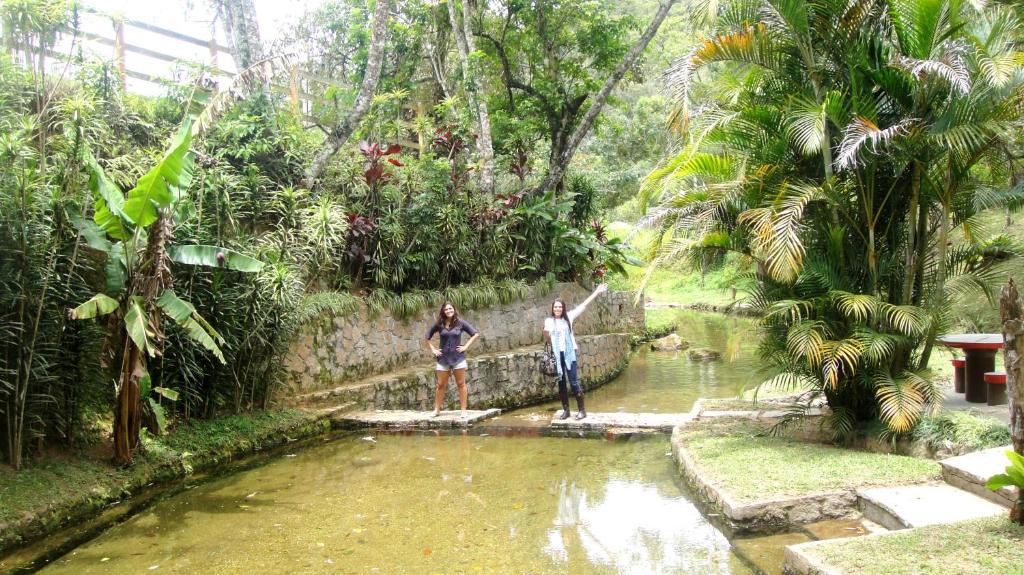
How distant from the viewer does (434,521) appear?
5824 millimetres

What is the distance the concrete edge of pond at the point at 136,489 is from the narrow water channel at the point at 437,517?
0.43 m

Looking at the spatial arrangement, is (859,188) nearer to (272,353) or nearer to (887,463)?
(887,463)

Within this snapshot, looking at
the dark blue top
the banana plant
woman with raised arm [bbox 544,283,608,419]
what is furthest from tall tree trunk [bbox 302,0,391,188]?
woman with raised arm [bbox 544,283,608,419]

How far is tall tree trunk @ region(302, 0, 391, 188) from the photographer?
11.1 metres

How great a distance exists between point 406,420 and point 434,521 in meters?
3.98

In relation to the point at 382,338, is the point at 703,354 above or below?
below

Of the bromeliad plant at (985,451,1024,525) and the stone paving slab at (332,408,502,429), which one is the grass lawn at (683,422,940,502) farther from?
the stone paving slab at (332,408,502,429)

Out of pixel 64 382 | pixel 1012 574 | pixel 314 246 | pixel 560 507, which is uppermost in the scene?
pixel 314 246

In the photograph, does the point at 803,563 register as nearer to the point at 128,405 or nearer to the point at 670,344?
the point at 128,405

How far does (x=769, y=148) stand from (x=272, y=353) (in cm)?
637

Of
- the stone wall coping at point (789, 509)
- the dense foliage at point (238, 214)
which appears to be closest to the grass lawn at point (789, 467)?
the stone wall coping at point (789, 509)

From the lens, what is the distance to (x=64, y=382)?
6848mm

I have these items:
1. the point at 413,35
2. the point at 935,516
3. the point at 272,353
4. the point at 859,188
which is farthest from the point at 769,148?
the point at 413,35

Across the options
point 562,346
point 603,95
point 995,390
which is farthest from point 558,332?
point 603,95
